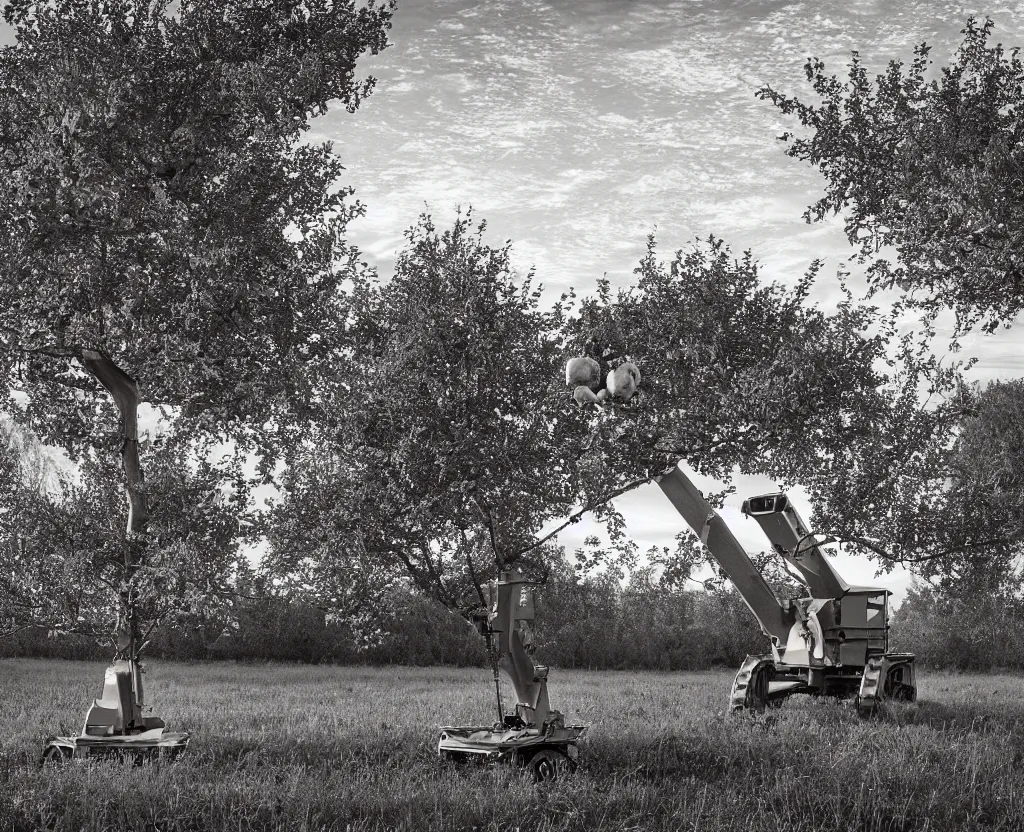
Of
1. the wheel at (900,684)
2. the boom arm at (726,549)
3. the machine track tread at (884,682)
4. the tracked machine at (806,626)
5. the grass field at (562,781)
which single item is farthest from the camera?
the wheel at (900,684)

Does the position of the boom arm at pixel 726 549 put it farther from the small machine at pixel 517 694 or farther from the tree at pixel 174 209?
the tree at pixel 174 209

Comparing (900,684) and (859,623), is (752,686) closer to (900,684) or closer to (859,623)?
(859,623)

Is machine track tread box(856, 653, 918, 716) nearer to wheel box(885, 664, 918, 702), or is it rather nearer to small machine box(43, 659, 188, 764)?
wheel box(885, 664, 918, 702)

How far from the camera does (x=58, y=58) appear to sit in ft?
46.8

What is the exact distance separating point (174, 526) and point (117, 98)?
5926 mm

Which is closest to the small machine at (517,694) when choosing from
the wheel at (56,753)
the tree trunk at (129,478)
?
the tree trunk at (129,478)

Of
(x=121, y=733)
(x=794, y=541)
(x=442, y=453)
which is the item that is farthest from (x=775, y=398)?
(x=121, y=733)

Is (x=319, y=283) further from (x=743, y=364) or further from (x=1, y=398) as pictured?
(x=743, y=364)

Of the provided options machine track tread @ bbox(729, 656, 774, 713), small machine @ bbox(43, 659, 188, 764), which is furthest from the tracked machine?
small machine @ bbox(43, 659, 188, 764)

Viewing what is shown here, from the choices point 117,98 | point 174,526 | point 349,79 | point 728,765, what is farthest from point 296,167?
point 728,765

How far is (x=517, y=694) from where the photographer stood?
1364 cm

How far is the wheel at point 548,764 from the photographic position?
12245 millimetres

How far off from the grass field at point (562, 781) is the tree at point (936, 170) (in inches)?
274

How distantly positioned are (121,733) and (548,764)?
20.3ft
